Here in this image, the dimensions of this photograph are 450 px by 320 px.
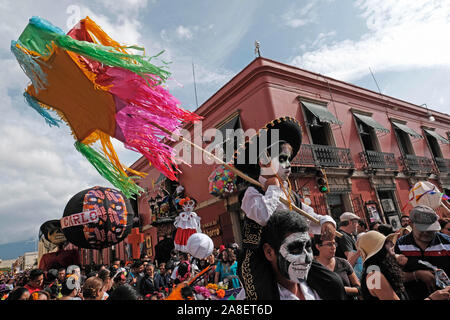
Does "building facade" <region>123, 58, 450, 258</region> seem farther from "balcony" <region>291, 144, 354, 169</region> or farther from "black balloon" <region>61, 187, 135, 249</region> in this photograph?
"black balloon" <region>61, 187, 135, 249</region>

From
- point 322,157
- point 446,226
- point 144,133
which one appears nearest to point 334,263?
point 144,133

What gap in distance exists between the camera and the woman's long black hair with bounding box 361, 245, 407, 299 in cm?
209

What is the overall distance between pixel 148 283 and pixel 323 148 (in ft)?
27.0

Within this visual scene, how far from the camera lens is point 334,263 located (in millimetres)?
2469

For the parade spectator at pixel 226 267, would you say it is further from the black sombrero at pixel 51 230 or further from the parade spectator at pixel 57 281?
the black sombrero at pixel 51 230

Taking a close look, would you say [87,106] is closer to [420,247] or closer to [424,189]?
[420,247]

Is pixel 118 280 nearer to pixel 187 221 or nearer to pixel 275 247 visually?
pixel 187 221

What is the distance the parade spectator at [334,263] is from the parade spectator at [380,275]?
0.18m

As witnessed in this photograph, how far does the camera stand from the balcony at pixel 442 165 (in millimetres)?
15508

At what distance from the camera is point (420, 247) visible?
9.51 ft

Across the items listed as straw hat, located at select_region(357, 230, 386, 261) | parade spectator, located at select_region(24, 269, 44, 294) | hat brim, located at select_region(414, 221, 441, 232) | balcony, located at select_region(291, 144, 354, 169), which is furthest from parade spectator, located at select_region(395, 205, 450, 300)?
balcony, located at select_region(291, 144, 354, 169)

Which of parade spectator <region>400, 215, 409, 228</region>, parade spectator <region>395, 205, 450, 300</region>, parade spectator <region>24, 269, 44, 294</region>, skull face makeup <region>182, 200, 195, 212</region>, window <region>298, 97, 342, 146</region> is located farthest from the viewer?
window <region>298, 97, 342, 146</region>

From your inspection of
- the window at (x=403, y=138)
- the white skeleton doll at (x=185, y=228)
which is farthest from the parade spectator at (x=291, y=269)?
the window at (x=403, y=138)

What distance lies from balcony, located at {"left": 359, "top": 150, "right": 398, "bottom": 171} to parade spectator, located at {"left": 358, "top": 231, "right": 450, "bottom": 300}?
10.6m
